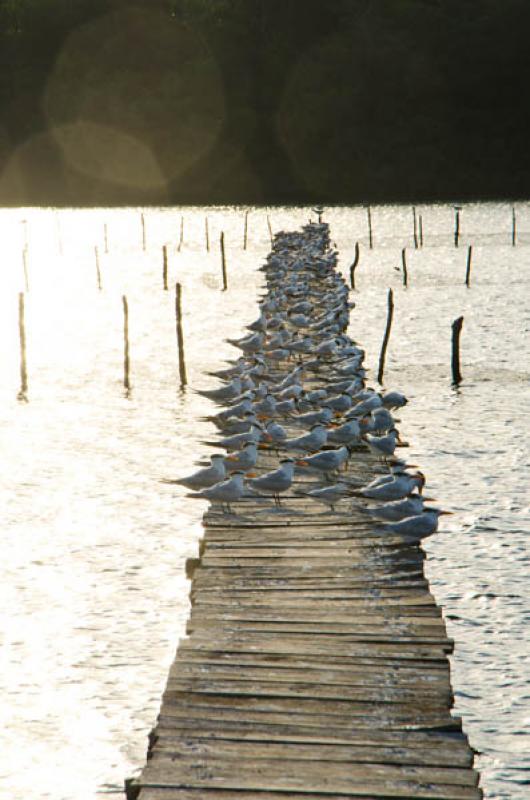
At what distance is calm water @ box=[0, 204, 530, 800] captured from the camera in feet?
43.2

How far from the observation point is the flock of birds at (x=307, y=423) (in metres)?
17.0

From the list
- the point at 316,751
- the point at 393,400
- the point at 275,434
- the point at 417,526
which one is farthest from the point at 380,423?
the point at 316,751

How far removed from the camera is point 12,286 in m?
60.2

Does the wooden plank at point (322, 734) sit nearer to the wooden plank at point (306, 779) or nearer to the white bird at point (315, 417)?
the wooden plank at point (306, 779)

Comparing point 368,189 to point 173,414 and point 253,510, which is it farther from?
point 253,510

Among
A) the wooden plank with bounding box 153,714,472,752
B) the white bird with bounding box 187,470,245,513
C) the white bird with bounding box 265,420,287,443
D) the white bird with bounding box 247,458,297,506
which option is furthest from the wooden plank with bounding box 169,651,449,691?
the white bird with bounding box 265,420,287,443

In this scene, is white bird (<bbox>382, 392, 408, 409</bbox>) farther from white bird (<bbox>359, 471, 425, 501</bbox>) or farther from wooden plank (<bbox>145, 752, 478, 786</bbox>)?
wooden plank (<bbox>145, 752, 478, 786</bbox>)

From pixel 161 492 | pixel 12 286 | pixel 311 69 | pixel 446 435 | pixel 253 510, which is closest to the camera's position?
pixel 253 510

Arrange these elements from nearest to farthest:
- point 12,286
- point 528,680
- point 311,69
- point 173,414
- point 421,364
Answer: point 528,680 < point 173,414 < point 421,364 < point 12,286 < point 311,69

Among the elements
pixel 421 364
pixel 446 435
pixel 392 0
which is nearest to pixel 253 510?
pixel 446 435

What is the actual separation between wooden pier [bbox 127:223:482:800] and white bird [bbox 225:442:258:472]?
3199 millimetres

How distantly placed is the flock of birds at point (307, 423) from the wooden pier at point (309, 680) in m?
0.93

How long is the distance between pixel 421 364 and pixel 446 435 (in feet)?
30.8

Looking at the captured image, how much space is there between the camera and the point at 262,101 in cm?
13262
